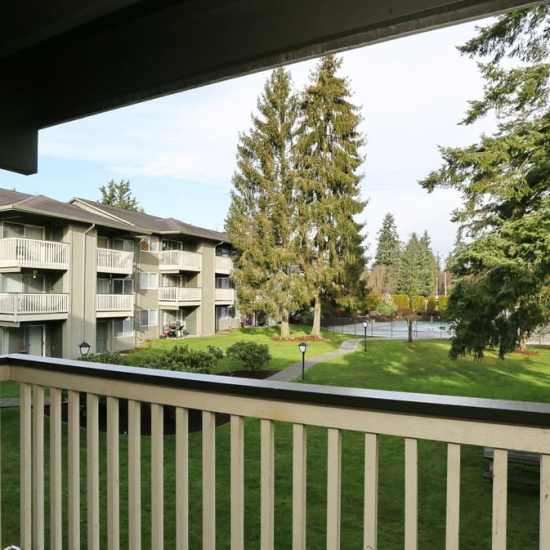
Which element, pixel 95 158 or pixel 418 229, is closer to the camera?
pixel 95 158

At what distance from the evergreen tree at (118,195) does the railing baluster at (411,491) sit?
377 inches

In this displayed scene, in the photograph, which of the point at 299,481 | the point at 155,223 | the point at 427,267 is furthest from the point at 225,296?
the point at 299,481

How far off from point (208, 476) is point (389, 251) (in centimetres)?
531

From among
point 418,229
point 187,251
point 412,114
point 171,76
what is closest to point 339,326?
point 187,251

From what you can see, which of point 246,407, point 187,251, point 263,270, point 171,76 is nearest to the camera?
point 246,407

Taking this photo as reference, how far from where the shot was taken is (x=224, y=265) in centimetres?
1407

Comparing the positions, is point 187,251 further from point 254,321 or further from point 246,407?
point 246,407

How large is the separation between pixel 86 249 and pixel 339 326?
552 centimetres

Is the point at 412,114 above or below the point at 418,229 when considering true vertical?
above

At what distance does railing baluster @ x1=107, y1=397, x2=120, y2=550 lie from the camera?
108cm

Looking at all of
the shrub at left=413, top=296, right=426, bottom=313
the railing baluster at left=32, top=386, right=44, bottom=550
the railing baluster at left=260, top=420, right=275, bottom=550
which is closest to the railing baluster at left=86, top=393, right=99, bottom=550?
the railing baluster at left=32, top=386, right=44, bottom=550

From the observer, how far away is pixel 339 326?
10.2 m

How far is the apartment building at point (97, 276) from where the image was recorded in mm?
7129

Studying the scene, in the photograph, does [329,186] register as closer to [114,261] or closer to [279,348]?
[279,348]
